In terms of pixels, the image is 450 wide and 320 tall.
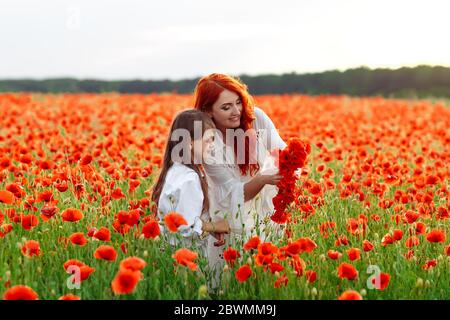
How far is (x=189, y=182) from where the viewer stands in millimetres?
3918

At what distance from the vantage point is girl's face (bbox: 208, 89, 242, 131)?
179 inches

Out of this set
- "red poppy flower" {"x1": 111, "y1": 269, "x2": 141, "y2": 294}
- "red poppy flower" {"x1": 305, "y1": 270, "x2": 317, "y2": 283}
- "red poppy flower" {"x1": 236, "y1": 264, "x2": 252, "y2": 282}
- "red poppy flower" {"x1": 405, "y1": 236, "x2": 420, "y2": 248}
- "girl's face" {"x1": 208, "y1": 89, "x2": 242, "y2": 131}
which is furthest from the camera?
"girl's face" {"x1": 208, "y1": 89, "x2": 242, "y2": 131}

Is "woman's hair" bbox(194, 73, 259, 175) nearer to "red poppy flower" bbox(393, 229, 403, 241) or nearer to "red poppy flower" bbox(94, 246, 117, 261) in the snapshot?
"red poppy flower" bbox(393, 229, 403, 241)

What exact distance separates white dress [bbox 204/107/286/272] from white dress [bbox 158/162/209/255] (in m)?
0.15

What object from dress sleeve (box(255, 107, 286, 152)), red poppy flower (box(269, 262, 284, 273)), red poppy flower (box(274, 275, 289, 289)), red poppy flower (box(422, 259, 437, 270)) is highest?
dress sleeve (box(255, 107, 286, 152))

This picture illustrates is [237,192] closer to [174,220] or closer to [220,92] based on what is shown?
[220,92]

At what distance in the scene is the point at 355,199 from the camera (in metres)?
5.30

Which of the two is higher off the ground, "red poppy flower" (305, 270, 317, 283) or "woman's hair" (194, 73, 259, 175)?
"woman's hair" (194, 73, 259, 175)

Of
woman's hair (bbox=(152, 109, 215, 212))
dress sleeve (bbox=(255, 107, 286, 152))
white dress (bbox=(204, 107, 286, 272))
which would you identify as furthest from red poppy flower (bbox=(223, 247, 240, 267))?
dress sleeve (bbox=(255, 107, 286, 152))

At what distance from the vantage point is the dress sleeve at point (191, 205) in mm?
3783

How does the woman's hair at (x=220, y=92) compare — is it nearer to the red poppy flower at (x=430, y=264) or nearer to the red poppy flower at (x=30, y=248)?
the red poppy flower at (x=430, y=264)

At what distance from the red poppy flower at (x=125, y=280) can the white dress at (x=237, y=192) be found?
3.64 ft

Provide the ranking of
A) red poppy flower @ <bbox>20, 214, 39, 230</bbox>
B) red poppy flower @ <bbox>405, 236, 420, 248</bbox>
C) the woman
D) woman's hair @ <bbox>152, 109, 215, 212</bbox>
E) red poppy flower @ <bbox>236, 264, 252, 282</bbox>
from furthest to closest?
1. the woman
2. woman's hair @ <bbox>152, 109, 215, 212</bbox>
3. red poppy flower @ <bbox>405, 236, 420, 248</bbox>
4. red poppy flower @ <bbox>20, 214, 39, 230</bbox>
5. red poppy flower @ <bbox>236, 264, 252, 282</bbox>
